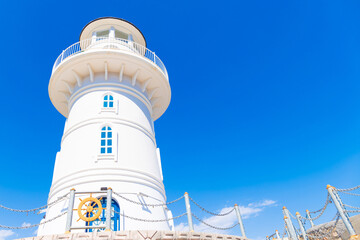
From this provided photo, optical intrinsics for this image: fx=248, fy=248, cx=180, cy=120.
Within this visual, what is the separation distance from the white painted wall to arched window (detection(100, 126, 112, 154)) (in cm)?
19

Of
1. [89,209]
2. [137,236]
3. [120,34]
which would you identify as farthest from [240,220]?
[120,34]

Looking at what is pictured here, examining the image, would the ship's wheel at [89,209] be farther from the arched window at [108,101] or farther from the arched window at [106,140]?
the arched window at [108,101]

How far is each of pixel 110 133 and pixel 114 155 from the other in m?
1.29

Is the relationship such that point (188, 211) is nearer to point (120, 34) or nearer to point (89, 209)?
point (89, 209)

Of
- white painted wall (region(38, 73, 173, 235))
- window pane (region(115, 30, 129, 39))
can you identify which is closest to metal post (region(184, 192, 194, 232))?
white painted wall (region(38, 73, 173, 235))

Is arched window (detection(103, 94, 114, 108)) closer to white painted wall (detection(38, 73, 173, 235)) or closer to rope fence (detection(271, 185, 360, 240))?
white painted wall (detection(38, 73, 173, 235))

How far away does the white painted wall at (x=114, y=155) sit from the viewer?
10.0 m

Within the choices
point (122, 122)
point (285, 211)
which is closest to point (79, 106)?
point (122, 122)

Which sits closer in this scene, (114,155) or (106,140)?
(114,155)

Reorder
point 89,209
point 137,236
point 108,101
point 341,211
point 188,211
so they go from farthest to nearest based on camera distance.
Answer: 1. point 108,101
2. point 341,211
3. point 188,211
4. point 89,209
5. point 137,236

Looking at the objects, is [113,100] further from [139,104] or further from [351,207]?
[351,207]

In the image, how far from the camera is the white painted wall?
1002 centimetres

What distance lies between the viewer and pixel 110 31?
51.2 feet

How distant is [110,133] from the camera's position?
1158cm
